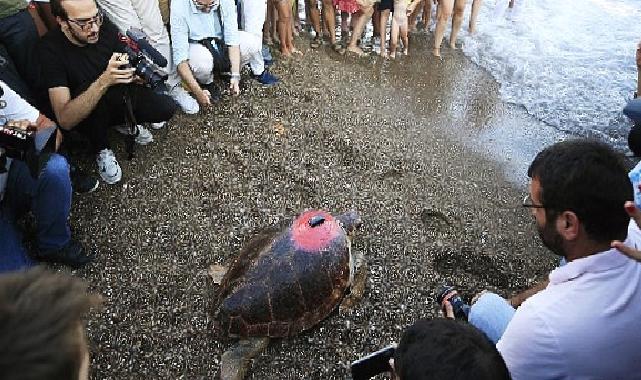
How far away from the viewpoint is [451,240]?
8.79ft

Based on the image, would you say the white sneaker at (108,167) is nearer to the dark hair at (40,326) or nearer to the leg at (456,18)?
the dark hair at (40,326)

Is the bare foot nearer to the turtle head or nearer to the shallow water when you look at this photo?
the shallow water

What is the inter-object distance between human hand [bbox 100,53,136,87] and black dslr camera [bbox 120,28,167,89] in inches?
2.7

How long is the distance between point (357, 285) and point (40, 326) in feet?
5.75

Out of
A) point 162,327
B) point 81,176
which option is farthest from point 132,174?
point 162,327

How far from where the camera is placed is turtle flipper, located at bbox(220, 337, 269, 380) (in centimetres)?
198

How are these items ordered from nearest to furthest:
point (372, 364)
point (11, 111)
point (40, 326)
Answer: point (40, 326) → point (372, 364) → point (11, 111)

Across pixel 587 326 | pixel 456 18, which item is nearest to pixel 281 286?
pixel 587 326

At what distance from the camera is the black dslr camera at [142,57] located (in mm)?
2715

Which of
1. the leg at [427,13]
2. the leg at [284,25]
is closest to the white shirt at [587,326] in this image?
the leg at [284,25]

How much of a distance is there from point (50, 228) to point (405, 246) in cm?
168

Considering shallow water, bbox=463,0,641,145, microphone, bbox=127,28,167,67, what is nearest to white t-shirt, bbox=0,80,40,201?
microphone, bbox=127,28,167,67

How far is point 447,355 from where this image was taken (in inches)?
40.3

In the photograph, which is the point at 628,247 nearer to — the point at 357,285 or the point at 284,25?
the point at 357,285
